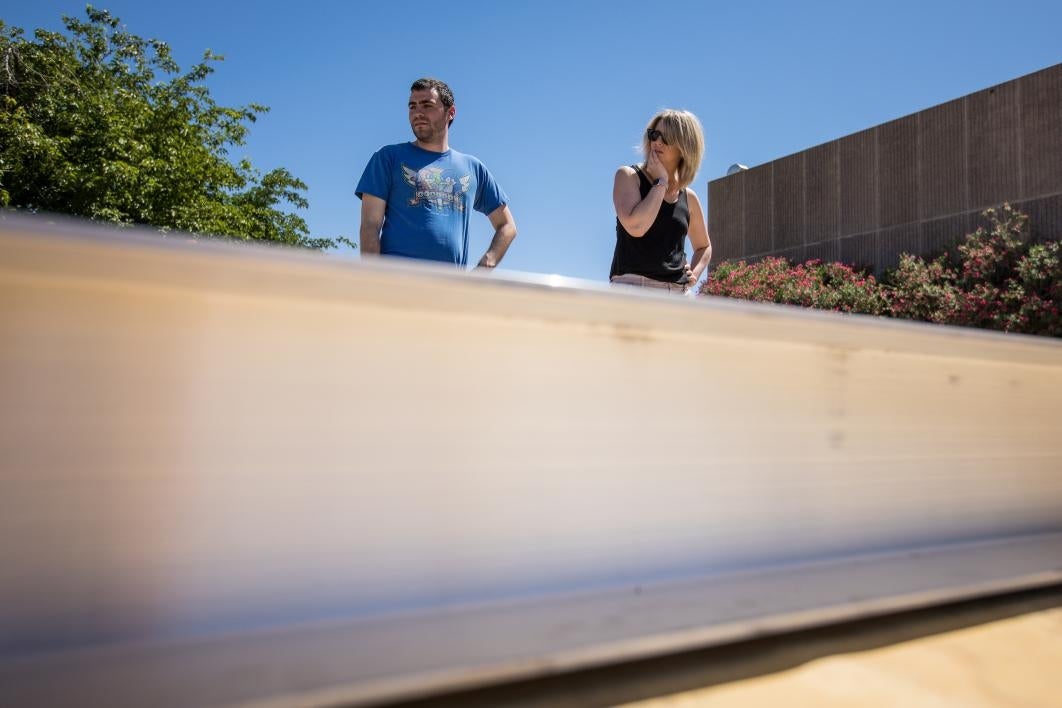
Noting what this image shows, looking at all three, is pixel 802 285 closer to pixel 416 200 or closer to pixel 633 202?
pixel 633 202

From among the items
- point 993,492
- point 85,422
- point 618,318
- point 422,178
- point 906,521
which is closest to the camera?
point 85,422

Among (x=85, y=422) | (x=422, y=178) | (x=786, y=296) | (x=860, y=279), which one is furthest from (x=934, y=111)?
(x=85, y=422)

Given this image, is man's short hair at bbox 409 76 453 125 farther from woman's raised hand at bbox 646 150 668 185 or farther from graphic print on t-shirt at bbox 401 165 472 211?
woman's raised hand at bbox 646 150 668 185

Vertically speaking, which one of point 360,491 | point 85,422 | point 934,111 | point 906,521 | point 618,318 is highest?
point 934,111

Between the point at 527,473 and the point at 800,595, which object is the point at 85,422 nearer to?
the point at 527,473

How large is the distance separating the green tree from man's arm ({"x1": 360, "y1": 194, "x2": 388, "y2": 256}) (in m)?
14.9

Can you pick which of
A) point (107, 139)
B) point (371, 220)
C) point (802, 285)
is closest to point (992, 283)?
point (802, 285)

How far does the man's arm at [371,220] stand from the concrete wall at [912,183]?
10596 millimetres

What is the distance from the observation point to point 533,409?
1351 mm

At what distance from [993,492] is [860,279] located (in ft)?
35.9

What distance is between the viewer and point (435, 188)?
9.76 feet

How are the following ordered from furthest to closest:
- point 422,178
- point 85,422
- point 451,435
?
point 422,178 → point 451,435 → point 85,422

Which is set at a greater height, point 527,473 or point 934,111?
point 934,111

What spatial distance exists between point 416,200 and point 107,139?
1707cm
